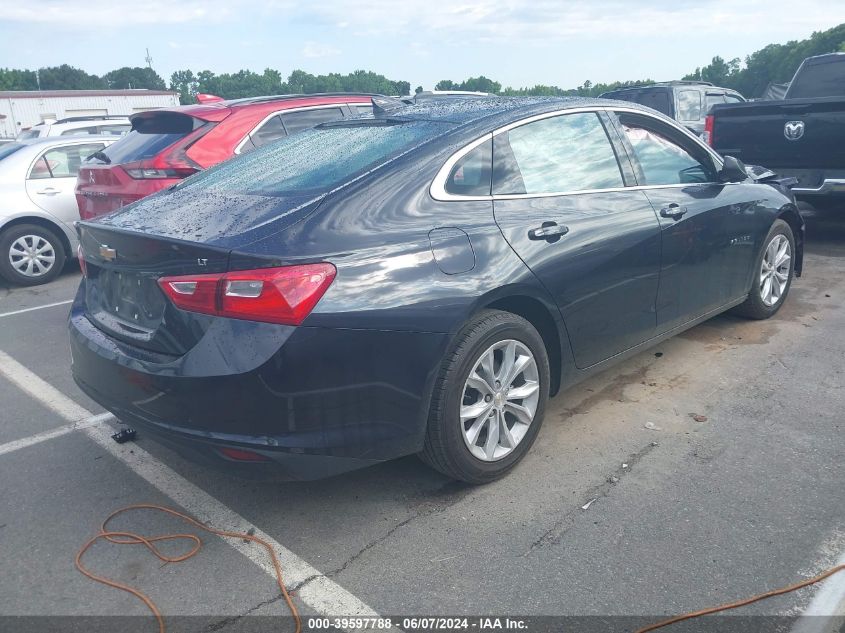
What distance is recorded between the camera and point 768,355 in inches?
194

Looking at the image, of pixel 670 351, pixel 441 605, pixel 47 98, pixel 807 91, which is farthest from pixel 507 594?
pixel 47 98

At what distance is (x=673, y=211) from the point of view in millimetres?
4262

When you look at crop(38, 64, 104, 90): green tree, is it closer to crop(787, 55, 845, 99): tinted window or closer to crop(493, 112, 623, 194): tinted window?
crop(787, 55, 845, 99): tinted window

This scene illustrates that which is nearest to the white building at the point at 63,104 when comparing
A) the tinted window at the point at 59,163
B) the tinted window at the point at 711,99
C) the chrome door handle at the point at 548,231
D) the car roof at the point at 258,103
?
the tinted window at the point at 711,99

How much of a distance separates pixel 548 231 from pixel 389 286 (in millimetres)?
993

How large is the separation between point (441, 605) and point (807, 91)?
10801 mm

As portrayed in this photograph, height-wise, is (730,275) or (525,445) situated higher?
(730,275)

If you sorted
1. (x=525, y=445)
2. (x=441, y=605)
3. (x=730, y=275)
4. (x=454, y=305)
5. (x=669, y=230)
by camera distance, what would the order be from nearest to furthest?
(x=441, y=605), (x=454, y=305), (x=525, y=445), (x=669, y=230), (x=730, y=275)

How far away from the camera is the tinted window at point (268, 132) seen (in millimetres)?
6258

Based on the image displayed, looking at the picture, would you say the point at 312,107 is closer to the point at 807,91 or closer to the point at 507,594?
the point at 507,594

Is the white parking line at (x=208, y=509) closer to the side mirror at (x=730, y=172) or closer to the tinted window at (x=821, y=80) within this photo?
the side mirror at (x=730, y=172)

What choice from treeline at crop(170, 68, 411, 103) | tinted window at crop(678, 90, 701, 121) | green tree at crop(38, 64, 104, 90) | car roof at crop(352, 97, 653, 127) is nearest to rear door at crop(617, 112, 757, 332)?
car roof at crop(352, 97, 653, 127)

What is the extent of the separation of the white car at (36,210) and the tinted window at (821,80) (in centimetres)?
956

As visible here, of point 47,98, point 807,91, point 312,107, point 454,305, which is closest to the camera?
point 454,305
